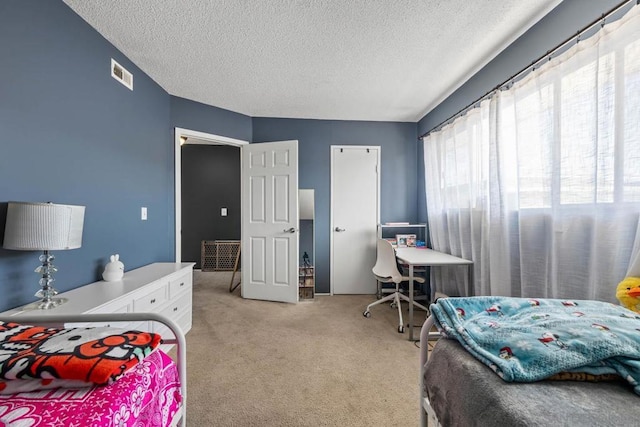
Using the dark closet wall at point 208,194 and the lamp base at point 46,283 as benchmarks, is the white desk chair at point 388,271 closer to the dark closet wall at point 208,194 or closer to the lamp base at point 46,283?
the lamp base at point 46,283

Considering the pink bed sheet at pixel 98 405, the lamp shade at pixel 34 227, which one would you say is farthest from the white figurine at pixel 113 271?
the pink bed sheet at pixel 98 405

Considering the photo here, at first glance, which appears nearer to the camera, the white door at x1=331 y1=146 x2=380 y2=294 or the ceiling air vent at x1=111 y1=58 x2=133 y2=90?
the ceiling air vent at x1=111 y1=58 x2=133 y2=90

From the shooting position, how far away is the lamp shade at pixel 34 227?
130cm

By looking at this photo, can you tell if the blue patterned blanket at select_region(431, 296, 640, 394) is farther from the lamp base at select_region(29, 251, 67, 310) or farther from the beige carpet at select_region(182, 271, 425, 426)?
the lamp base at select_region(29, 251, 67, 310)

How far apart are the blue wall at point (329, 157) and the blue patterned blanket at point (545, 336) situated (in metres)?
2.86

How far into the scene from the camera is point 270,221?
139 inches

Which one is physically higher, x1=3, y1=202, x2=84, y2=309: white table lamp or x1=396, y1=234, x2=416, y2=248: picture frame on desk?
x1=3, y1=202, x2=84, y2=309: white table lamp

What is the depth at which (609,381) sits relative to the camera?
0.68 metres

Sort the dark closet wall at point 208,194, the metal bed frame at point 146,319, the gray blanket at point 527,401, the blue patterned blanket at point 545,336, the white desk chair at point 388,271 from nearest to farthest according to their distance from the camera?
the gray blanket at point 527,401 < the blue patterned blanket at point 545,336 < the metal bed frame at point 146,319 < the white desk chair at point 388,271 < the dark closet wall at point 208,194

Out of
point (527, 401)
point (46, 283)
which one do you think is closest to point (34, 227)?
point (46, 283)

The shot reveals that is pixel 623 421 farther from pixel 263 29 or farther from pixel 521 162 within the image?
pixel 263 29

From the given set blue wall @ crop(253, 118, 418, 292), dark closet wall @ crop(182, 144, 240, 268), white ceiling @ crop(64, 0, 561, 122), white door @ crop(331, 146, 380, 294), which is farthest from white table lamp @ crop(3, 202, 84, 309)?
dark closet wall @ crop(182, 144, 240, 268)

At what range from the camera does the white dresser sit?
1.51 metres

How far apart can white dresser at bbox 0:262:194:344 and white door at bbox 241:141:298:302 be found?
1025 mm
